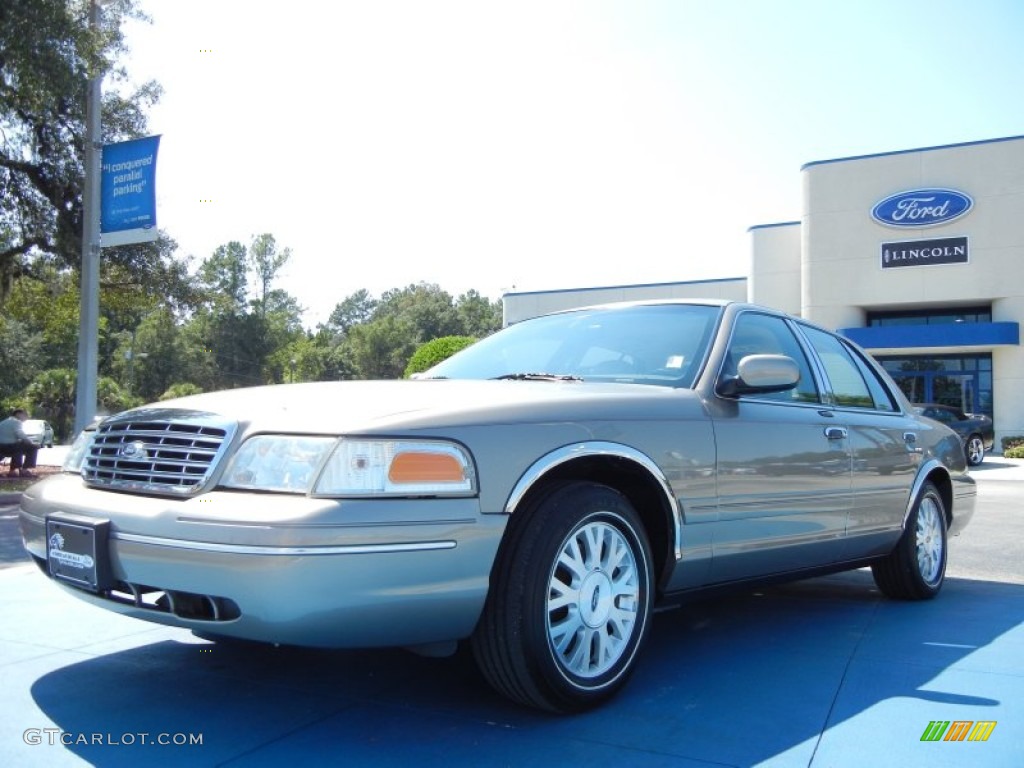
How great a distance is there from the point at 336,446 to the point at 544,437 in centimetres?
73

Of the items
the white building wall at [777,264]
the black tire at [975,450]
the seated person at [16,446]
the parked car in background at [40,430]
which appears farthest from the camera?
the white building wall at [777,264]

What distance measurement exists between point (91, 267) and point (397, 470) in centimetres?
1215

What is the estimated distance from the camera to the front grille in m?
2.96

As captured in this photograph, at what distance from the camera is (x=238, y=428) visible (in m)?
2.96

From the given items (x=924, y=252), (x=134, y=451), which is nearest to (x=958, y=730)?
(x=134, y=451)

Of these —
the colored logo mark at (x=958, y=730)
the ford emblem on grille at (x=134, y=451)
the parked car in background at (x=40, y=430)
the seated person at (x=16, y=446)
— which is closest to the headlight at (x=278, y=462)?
the ford emblem on grille at (x=134, y=451)

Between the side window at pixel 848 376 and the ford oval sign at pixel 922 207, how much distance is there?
79.0 ft

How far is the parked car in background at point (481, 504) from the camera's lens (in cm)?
273

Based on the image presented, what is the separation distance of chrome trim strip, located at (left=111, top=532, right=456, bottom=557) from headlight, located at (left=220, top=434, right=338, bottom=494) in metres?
0.20

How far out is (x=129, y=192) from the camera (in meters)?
12.6

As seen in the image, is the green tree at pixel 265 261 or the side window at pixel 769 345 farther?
the green tree at pixel 265 261

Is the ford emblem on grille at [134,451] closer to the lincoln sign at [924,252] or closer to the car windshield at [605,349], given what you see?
the car windshield at [605,349]

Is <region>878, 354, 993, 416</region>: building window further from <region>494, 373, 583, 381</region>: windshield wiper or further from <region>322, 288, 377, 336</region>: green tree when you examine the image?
<region>322, 288, 377, 336</region>: green tree

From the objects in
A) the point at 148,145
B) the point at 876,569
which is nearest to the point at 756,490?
the point at 876,569
